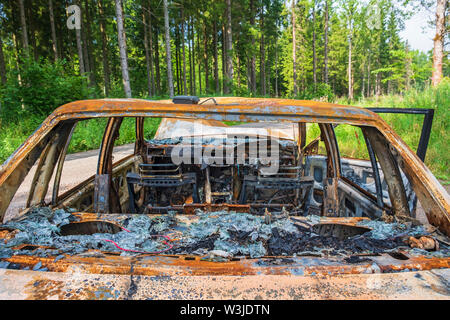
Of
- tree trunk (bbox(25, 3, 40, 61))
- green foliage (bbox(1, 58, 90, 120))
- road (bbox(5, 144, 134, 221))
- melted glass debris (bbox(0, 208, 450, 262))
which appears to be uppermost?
tree trunk (bbox(25, 3, 40, 61))

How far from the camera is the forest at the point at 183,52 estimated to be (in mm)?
10922

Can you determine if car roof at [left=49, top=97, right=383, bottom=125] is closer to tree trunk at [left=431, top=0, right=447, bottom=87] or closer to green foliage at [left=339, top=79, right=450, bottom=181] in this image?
green foliage at [left=339, top=79, right=450, bottom=181]

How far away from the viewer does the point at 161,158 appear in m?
3.81

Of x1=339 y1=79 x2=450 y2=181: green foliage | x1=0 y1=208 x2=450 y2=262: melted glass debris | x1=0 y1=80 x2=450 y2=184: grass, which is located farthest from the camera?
x1=0 y1=80 x2=450 y2=184: grass

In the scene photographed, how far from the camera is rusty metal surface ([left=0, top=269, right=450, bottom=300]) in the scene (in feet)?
3.32

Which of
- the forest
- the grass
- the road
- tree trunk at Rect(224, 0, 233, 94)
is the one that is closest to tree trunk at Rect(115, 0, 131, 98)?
the forest

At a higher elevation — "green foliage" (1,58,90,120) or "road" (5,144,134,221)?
"green foliage" (1,58,90,120)

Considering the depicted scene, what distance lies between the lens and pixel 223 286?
1.06 m

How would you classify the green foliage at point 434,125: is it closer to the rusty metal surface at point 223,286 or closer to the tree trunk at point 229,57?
the rusty metal surface at point 223,286

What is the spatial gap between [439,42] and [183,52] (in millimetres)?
21811

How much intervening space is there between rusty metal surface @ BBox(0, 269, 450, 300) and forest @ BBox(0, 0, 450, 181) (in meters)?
7.25

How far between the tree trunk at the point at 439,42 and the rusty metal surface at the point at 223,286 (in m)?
15.1

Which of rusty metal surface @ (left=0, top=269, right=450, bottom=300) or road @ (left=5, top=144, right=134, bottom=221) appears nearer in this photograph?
rusty metal surface @ (left=0, top=269, right=450, bottom=300)
